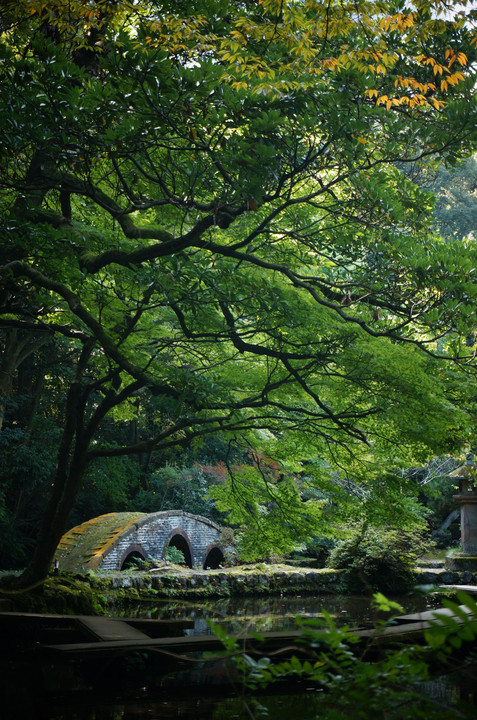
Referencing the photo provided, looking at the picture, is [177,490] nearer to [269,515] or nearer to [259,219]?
[269,515]

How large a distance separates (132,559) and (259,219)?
11.0 meters

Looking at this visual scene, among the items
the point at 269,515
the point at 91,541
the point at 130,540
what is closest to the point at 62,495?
the point at 269,515

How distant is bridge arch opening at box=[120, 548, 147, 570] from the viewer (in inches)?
569

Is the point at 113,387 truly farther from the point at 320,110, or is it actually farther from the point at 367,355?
the point at 320,110

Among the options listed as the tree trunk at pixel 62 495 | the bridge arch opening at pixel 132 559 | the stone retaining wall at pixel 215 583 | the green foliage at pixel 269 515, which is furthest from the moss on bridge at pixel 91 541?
the green foliage at pixel 269 515

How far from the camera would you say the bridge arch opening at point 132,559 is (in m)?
14.5

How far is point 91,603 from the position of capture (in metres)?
8.90

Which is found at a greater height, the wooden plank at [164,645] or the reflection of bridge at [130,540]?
the reflection of bridge at [130,540]

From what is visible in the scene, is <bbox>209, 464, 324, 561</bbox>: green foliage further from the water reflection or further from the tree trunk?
the tree trunk

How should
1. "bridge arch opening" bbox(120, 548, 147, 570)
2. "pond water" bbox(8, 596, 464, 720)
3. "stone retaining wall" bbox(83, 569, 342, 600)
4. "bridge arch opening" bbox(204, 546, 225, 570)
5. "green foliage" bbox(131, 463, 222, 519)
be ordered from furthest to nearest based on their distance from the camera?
1. "green foliage" bbox(131, 463, 222, 519)
2. "bridge arch opening" bbox(204, 546, 225, 570)
3. "bridge arch opening" bbox(120, 548, 147, 570)
4. "stone retaining wall" bbox(83, 569, 342, 600)
5. "pond water" bbox(8, 596, 464, 720)

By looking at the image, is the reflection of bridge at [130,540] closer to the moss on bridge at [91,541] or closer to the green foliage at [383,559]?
the moss on bridge at [91,541]

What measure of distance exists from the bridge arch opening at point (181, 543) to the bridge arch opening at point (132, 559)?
101cm

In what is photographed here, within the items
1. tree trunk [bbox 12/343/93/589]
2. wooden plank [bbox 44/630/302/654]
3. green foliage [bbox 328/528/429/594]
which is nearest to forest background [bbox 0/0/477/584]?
tree trunk [bbox 12/343/93/589]

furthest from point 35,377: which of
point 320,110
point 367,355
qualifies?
point 320,110
